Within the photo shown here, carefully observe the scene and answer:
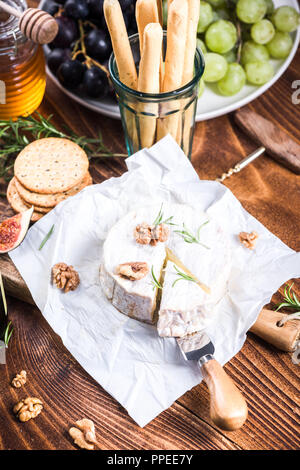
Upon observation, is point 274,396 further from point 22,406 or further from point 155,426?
point 22,406

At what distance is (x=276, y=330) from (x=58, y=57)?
4.06ft

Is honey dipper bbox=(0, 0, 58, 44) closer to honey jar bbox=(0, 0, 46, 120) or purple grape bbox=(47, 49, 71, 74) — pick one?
honey jar bbox=(0, 0, 46, 120)

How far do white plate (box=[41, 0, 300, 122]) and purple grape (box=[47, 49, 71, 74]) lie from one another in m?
0.09

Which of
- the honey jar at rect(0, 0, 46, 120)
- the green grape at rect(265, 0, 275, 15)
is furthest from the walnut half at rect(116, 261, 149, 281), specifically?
the green grape at rect(265, 0, 275, 15)

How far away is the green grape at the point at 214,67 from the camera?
181 centimetres

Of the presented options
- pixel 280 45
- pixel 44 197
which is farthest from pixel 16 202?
pixel 280 45

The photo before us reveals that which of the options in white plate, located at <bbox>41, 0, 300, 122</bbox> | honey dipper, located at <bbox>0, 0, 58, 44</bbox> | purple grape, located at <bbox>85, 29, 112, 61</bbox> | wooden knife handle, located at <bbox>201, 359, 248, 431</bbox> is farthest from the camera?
white plate, located at <bbox>41, 0, 300, 122</bbox>

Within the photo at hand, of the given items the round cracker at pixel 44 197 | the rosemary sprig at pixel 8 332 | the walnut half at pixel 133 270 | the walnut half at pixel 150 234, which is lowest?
the rosemary sprig at pixel 8 332

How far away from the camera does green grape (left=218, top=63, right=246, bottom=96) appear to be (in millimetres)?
1847

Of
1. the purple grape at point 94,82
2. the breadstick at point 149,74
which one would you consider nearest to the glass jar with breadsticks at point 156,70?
the breadstick at point 149,74

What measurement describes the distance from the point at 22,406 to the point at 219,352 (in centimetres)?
57

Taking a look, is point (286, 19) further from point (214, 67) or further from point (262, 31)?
point (214, 67)

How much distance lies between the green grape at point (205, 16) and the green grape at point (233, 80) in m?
0.17

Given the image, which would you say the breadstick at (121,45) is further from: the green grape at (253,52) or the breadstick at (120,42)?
the green grape at (253,52)
